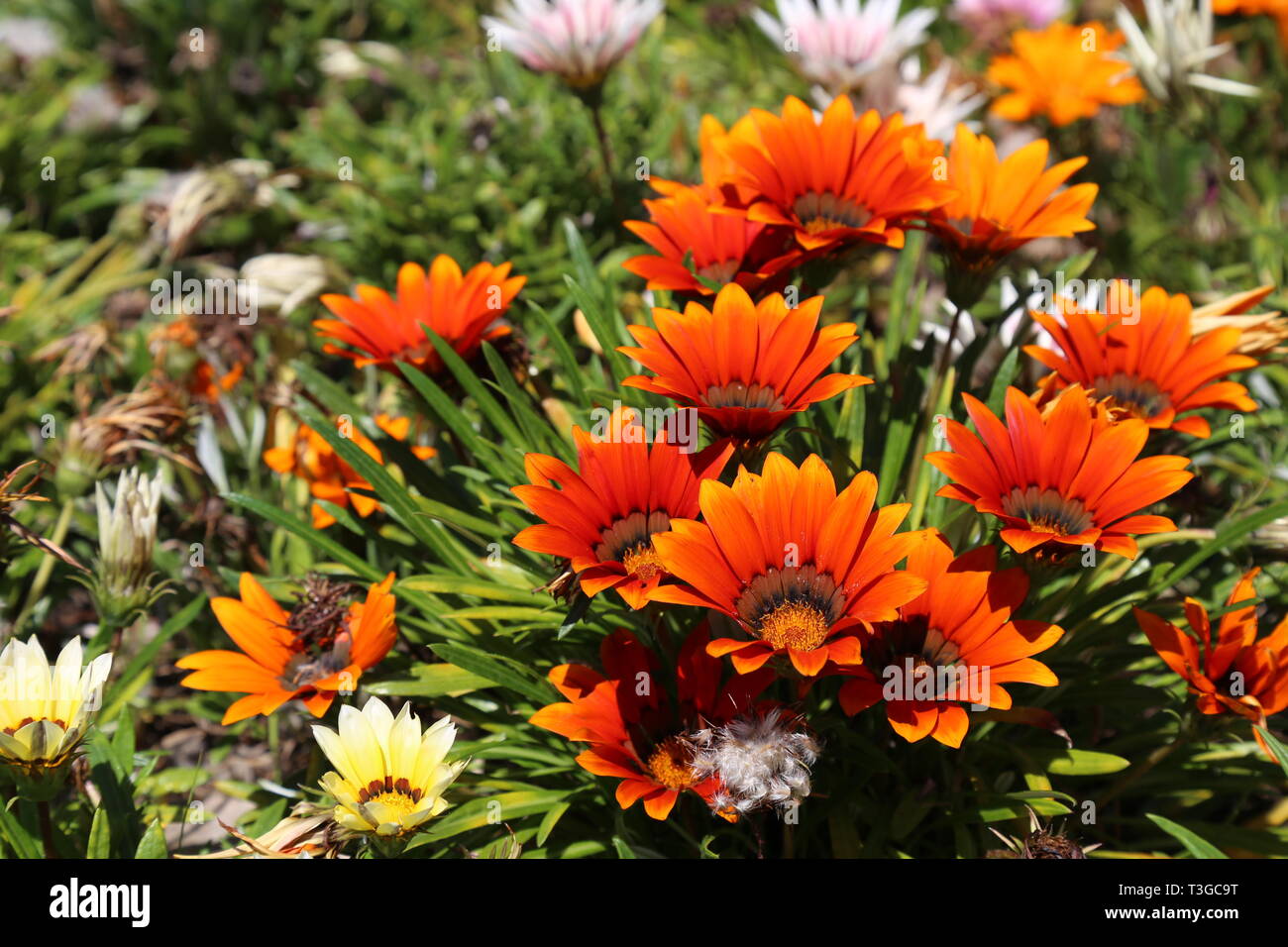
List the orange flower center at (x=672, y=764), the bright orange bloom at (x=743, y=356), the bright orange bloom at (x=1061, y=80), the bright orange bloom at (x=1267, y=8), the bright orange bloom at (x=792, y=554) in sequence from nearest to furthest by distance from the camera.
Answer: the bright orange bloom at (x=792, y=554), the bright orange bloom at (x=743, y=356), the orange flower center at (x=672, y=764), the bright orange bloom at (x=1061, y=80), the bright orange bloom at (x=1267, y=8)

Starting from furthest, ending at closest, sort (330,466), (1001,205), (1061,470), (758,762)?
1. (330,466)
2. (1001,205)
3. (1061,470)
4. (758,762)

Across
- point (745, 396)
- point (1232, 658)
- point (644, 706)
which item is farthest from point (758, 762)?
point (1232, 658)

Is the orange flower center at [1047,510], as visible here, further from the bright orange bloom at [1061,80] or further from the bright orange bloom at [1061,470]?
the bright orange bloom at [1061,80]

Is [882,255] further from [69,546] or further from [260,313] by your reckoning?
[69,546]

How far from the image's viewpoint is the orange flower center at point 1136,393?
1952mm

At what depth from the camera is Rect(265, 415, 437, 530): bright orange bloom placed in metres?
2.35

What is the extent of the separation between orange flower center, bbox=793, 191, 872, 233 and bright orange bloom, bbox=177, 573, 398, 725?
98 cm

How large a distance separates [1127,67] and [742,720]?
2.93 metres

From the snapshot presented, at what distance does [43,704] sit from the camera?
5.92ft

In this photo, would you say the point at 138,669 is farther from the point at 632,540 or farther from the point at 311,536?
the point at 632,540

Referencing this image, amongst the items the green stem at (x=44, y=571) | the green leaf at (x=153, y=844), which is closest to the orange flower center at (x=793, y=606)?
the green leaf at (x=153, y=844)

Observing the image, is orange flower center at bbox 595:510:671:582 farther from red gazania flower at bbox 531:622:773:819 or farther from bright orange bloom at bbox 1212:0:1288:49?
bright orange bloom at bbox 1212:0:1288:49

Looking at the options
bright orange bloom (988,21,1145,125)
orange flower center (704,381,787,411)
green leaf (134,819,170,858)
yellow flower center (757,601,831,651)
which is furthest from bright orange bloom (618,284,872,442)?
bright orange bloom (988,21,1145,125)

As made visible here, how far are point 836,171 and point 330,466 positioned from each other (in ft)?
4.13
